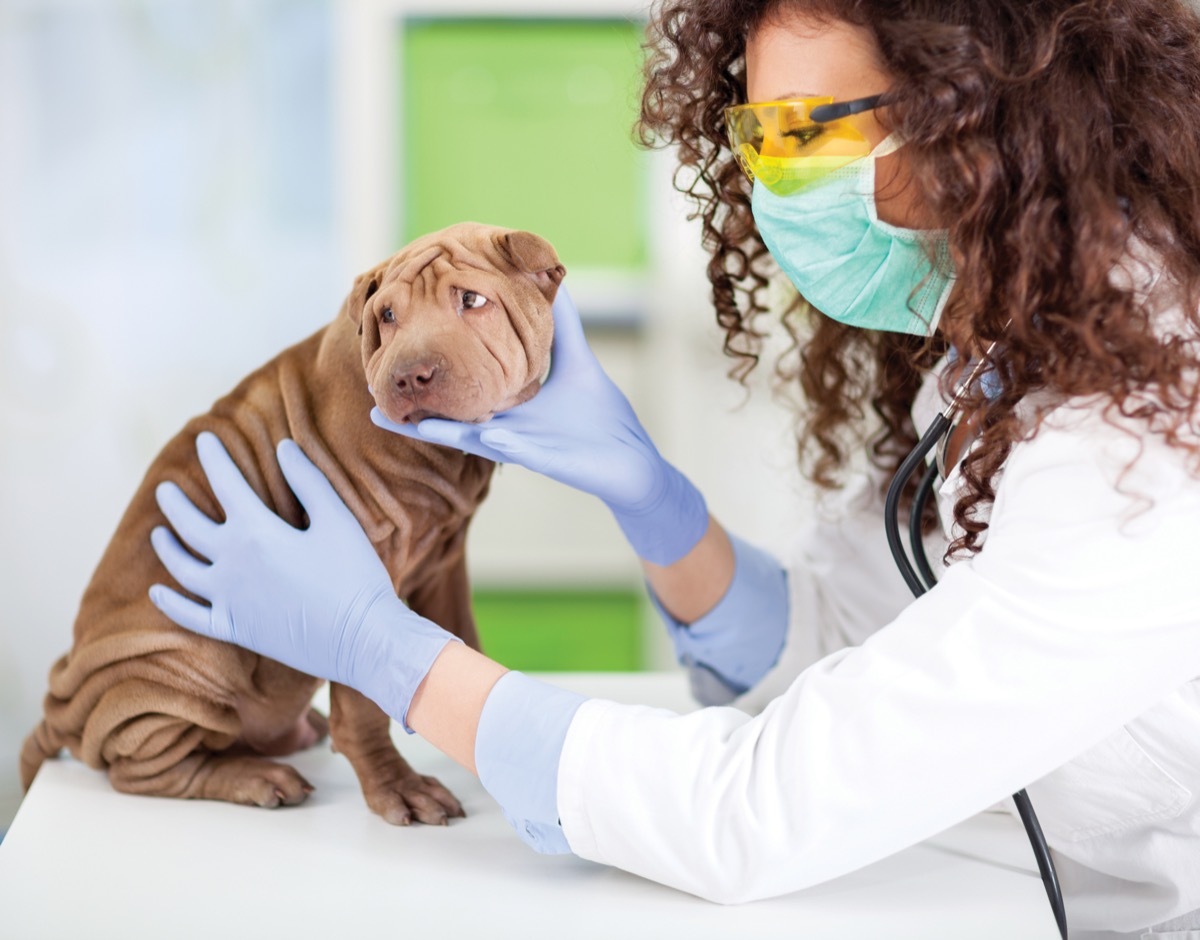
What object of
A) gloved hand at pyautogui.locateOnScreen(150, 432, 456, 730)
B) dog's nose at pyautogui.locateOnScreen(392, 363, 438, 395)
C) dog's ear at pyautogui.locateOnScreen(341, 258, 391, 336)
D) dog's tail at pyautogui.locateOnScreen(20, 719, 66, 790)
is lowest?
dog's tail at pyautogui.locateOnScreen(20, 719, 66, 790)

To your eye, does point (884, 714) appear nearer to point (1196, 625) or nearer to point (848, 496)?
point (1196, 625)

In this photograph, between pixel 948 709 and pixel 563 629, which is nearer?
pixel 948 709

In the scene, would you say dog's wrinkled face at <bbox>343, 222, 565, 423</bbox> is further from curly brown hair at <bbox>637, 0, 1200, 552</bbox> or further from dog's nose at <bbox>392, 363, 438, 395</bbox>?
curly brown hair at <bbox>637, 0, 1200, 552</bbox>

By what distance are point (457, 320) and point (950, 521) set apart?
472 mm

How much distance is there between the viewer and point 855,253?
1001 mm

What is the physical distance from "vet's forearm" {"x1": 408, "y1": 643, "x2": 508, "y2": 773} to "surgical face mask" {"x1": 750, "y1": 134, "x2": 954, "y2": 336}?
17.4 inches

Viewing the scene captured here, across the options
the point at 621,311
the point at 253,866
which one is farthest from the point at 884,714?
the point at 621,311

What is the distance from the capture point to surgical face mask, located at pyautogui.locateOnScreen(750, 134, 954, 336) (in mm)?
963

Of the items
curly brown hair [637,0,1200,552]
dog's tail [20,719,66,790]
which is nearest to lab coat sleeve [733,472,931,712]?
curly brown hair [637,0,1200,552]

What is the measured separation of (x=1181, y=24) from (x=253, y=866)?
1.00 metres

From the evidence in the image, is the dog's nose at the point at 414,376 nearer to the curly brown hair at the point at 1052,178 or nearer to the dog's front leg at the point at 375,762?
the dog's front leg at the point at 375,762

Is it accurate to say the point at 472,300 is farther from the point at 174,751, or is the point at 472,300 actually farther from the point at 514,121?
the point at 514,121

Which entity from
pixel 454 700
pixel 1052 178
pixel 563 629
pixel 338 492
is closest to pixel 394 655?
pixel 454 700

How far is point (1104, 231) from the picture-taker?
2.74 feet
